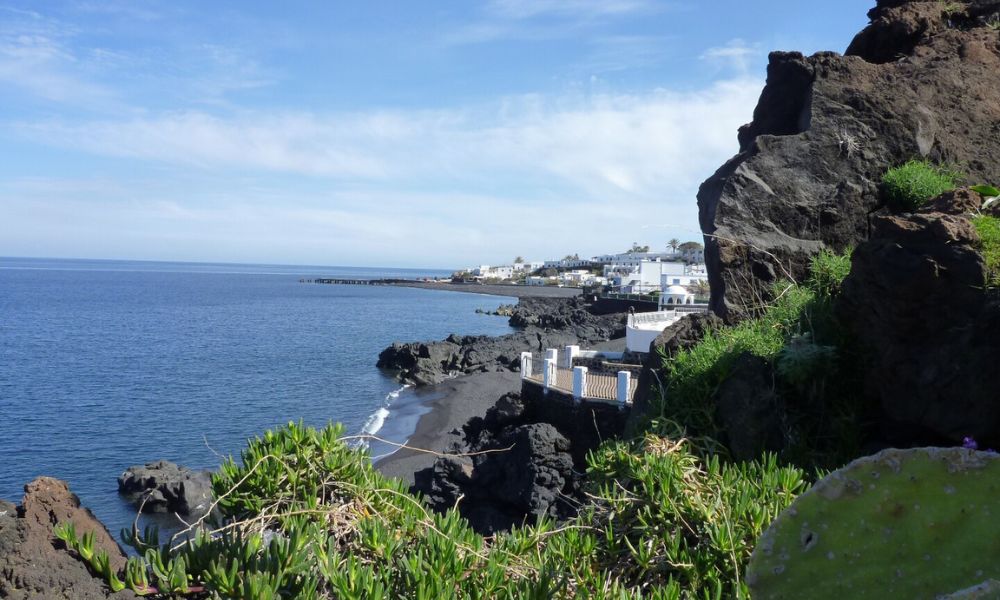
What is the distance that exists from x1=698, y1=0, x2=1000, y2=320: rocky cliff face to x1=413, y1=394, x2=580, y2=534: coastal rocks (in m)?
6.99

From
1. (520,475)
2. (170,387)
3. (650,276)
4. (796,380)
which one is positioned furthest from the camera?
(650,276)

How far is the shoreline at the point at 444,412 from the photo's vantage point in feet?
73.3

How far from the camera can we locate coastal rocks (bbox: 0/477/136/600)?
293cm

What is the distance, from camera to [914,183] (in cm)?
889

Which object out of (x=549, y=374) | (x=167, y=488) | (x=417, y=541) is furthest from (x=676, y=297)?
(x=417, y=541)

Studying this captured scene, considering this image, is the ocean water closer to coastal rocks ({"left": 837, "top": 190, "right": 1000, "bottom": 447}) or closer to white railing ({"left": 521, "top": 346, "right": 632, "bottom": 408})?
coastal rocks ({"left": 837, "top": 190, "right": 1000, "bottom": 447})

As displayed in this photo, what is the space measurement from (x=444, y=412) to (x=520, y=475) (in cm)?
1453

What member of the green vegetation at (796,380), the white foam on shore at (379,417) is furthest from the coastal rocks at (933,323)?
the white foam on shore at (379,417)

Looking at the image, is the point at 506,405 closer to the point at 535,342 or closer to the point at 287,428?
the point at 287,428

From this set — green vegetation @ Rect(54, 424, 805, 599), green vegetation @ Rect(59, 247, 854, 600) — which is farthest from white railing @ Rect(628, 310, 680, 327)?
green vegetation @ Rect(54, 424, 805, 599)

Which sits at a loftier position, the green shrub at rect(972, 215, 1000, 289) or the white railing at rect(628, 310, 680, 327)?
the green shrub at rect(972, 215, 1000, 289)

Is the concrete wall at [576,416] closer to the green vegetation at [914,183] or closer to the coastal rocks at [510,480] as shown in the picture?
the coastal rocks at [510,480]

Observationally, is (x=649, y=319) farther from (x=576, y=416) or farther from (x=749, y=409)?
(x=749, y=409)

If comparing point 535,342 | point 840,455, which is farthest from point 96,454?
point 535,342
